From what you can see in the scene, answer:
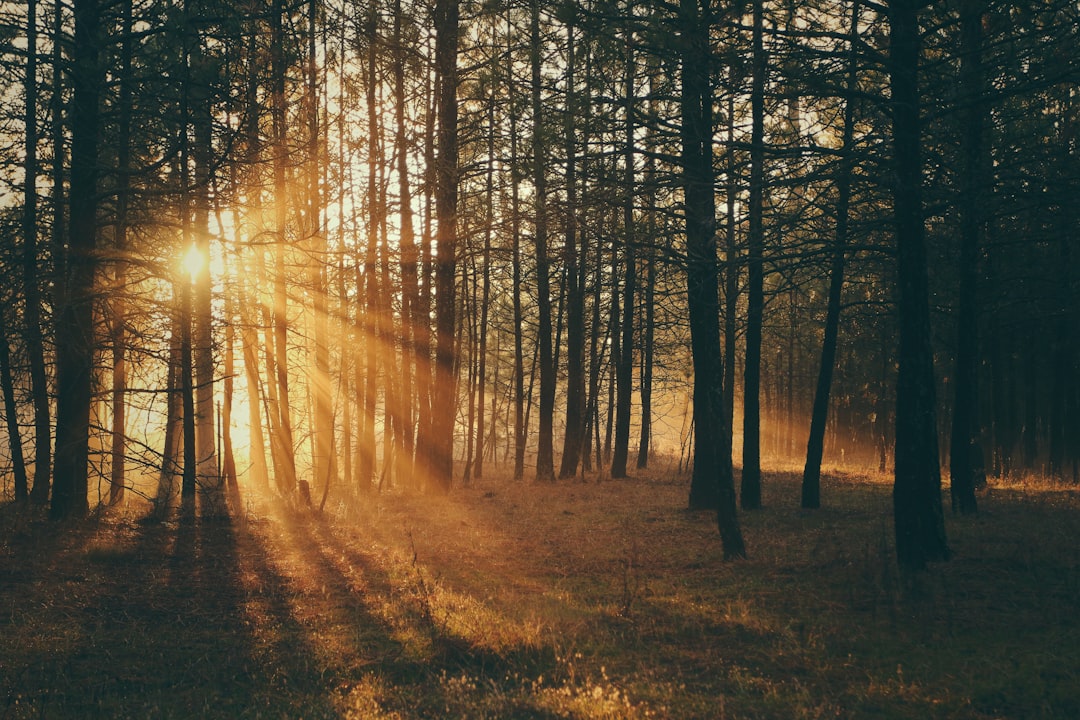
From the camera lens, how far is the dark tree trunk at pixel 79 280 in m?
10.2

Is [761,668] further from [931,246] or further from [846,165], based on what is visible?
[931,246]

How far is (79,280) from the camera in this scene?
33.9 ft

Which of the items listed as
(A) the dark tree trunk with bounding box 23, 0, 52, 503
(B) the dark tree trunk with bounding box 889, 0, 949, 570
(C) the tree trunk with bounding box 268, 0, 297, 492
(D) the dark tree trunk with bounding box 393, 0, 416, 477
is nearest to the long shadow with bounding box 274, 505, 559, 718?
(C) the tree trunk with bounding box 268, 0, 297, 492

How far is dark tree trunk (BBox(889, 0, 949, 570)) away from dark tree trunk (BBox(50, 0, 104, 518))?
10.7 meters

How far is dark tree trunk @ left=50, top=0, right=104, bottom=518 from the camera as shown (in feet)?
33.4

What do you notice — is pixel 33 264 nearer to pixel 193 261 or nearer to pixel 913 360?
pixel 193 261

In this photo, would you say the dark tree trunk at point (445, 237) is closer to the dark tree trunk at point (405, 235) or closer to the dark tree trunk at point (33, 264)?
the dark tree trunk at point (405, 235)

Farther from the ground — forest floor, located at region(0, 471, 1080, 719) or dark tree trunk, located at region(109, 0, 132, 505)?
dark tree trunk, located at region(109, 0, 132, 505)

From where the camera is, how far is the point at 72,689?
5840 mm

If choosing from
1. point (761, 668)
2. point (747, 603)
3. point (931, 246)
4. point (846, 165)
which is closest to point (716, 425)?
point (747, 603)

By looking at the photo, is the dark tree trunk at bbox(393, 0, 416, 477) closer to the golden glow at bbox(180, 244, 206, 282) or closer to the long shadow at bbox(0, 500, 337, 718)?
the golden glow at bbox(180, 244, 206, 282)

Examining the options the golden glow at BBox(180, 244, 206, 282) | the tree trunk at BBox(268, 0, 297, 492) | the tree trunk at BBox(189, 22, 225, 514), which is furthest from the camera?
the golden glow at BBox(180, 244, 206, 282)

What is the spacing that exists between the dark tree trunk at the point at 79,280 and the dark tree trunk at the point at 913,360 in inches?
420

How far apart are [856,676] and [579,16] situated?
7818 mm
